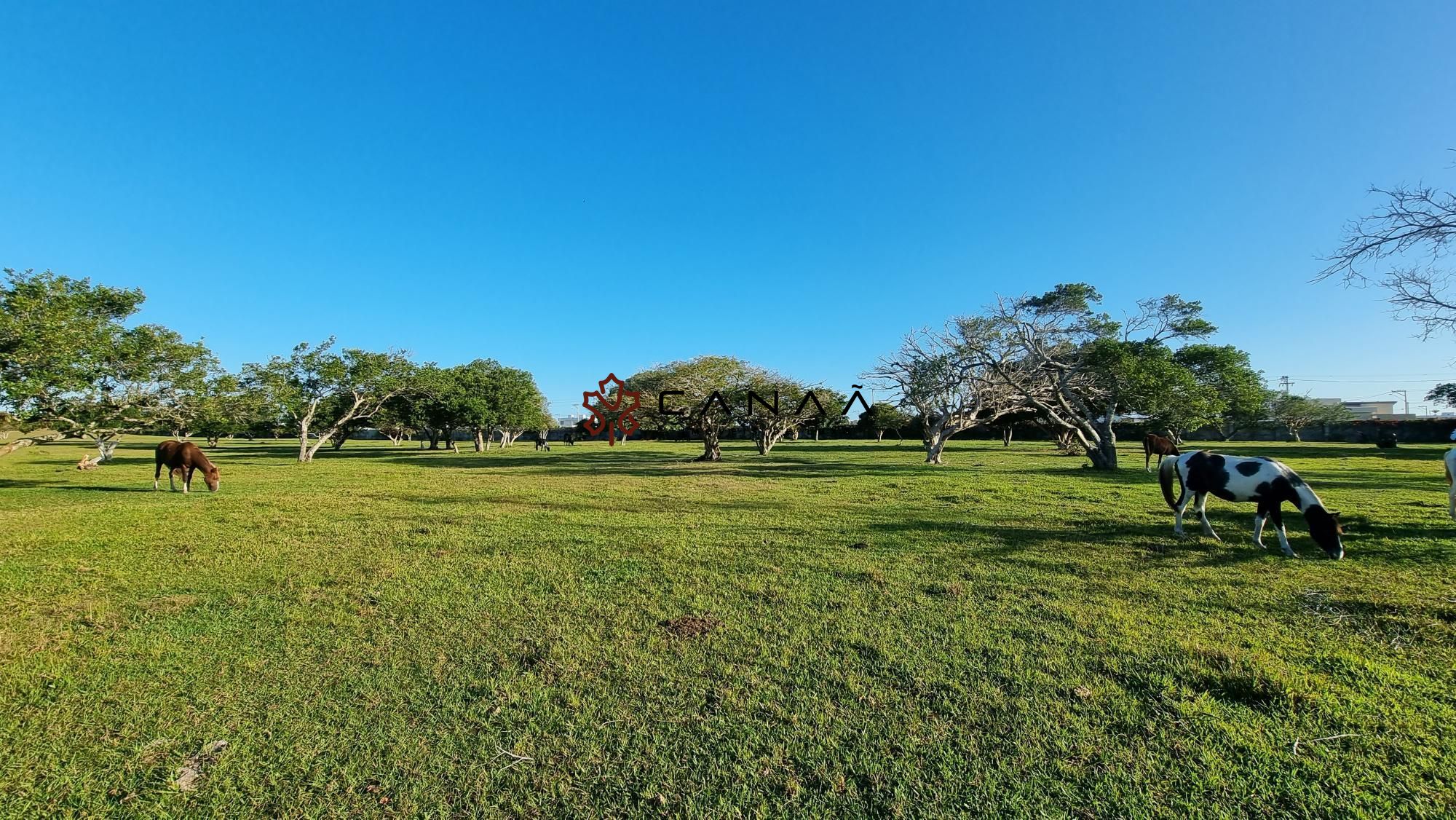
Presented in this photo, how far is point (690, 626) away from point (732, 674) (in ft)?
3.05

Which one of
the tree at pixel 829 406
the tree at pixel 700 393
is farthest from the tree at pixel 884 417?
the tree at pixel 700 393

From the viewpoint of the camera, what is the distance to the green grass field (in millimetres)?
2508

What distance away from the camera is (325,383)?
2945cm

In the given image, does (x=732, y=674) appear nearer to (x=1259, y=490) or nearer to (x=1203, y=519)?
(x=1259, y=490)

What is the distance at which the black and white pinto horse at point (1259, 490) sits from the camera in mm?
6363

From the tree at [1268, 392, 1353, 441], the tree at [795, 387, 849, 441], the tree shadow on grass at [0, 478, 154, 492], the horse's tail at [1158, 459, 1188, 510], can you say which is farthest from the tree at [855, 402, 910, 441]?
the tree at [1268, 392, 1353, 441]

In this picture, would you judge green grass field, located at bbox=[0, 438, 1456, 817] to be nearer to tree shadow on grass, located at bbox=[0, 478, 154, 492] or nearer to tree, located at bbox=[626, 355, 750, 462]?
tree shadow on grass, located at bbox=[0, 478, 154, 492]

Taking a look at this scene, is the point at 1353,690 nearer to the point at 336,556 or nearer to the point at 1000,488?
the point at 336,556

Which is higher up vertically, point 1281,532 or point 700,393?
point 700,393

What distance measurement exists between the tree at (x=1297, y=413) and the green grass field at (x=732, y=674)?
71.1m

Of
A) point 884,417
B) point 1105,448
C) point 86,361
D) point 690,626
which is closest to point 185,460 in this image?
point 86,361

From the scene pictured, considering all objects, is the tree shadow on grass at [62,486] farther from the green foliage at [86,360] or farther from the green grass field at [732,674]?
the green grass field at [732,674]

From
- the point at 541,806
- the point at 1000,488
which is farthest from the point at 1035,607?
the point at 1000,488

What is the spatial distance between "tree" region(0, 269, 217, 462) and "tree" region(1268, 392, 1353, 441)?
274 ft
